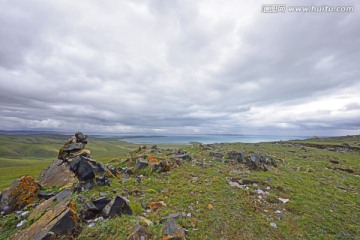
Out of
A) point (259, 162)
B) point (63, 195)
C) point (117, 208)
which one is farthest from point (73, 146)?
point (259, 162)

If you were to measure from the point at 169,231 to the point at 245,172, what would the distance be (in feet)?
43.1

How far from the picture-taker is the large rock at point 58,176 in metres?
15.2

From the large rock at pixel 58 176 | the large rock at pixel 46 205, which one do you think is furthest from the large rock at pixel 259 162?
the large rock at pixel 46 205

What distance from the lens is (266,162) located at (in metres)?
22.1

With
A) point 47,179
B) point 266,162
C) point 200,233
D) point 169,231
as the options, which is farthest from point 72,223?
point 266,162

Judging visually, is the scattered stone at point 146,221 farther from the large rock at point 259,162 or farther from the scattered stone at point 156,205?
the large rock at point 259,162

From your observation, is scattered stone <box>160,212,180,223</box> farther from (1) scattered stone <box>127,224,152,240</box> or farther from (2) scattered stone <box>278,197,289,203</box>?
(2) scattered stone <box>278,197,289,203</box>

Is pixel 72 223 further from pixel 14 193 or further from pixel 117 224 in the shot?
pixel 14 193

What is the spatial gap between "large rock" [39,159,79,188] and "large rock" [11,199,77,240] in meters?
5.81

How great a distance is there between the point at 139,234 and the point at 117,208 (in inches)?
95.0

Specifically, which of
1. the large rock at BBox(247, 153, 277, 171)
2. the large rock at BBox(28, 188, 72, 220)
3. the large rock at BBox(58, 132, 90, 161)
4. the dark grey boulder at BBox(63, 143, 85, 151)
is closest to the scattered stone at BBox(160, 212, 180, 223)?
the large rock at BBox(28, 188, 72, 220)

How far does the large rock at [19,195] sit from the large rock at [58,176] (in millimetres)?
2058

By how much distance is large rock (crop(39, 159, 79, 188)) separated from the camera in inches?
598

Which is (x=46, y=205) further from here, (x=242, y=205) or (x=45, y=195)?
(x=242, y=205)
